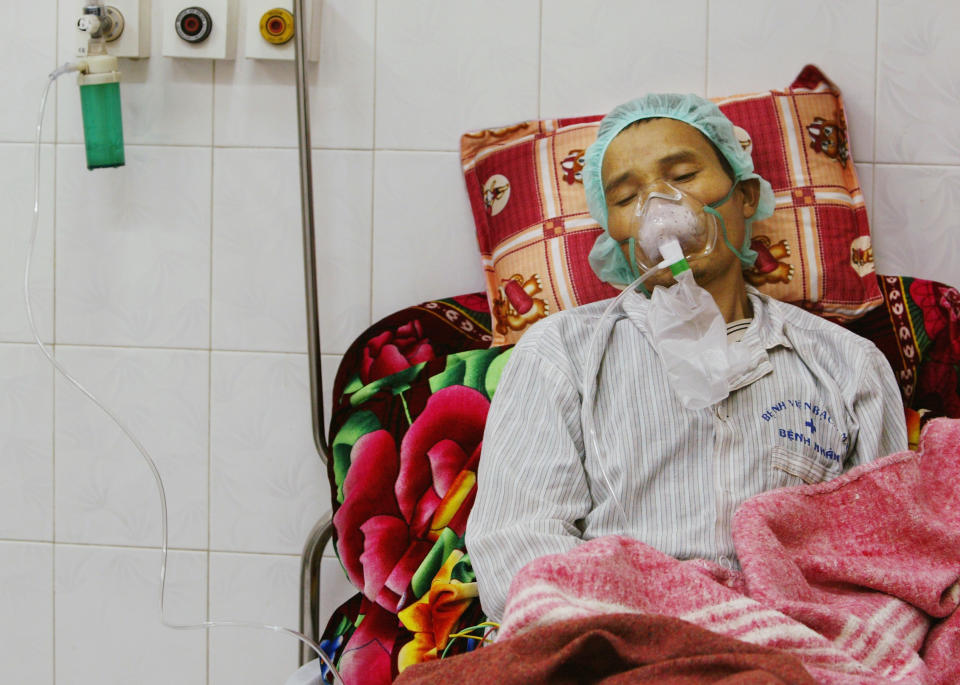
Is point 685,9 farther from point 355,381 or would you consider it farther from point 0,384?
point 0,384

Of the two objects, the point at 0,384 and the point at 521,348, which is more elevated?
the point at 521,348

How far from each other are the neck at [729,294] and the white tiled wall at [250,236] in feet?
1.30

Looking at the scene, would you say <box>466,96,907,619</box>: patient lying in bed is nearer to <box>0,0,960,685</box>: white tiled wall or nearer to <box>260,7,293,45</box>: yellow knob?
<box>0,0,960,685</box>: white tiled wall

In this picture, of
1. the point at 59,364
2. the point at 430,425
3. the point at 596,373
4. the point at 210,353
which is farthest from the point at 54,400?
the point at 596,373

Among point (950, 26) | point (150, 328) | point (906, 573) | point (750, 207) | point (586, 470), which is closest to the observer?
point (906, 573)

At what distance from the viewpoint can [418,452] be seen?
1330mm

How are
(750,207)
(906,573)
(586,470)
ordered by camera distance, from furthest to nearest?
(750,207)
(586,470)
(906,573)

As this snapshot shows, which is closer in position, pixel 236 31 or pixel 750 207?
pixel 750 207

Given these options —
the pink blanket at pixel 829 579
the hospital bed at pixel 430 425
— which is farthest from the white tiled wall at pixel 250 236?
the pink blanket at pixel 829 579

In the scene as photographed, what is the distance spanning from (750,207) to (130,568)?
127cm

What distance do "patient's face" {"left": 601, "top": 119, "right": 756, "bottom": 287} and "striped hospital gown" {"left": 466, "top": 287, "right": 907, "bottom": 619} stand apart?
104 millimetres

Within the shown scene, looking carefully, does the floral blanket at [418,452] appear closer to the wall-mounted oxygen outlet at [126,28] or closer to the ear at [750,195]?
the ear at [750,195]

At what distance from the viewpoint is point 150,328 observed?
164 centimetres

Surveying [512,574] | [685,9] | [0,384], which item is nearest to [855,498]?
[512,574]
